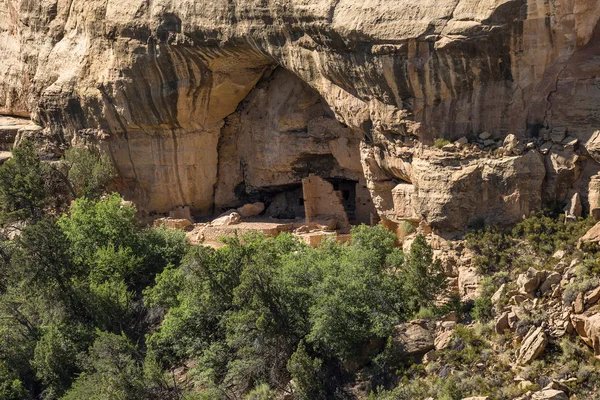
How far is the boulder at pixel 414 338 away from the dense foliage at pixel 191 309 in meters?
0.25

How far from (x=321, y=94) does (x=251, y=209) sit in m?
5.91

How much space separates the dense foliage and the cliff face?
6.89 feet

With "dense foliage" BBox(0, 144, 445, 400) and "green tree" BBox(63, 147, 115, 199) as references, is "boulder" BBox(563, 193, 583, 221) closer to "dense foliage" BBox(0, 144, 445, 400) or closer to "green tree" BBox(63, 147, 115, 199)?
"dense foliage" BBox(0, 144, 445, 400)

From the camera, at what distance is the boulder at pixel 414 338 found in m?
27.8

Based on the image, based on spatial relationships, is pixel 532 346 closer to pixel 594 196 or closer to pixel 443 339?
pixel 443 339

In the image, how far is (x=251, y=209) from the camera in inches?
1496

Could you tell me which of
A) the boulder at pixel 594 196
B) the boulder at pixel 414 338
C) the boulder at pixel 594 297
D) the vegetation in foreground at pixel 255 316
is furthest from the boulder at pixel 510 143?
the boulder at pixel 594 297

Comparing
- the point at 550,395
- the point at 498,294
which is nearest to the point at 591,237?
the point at 498,294

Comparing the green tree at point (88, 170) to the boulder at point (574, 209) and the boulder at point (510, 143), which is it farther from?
the boulder at point (574, 209)

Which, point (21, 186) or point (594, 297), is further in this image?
point (21, 186)

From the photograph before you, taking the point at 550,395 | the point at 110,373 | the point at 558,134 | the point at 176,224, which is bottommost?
the point at 110,373

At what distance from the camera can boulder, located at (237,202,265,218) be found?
37969 mm

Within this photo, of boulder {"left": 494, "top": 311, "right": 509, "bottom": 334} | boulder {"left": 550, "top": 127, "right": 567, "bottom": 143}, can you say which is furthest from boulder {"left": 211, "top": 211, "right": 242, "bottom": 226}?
boulder {"left": 494, "top": 311, "right": 509, "bottom": 334}

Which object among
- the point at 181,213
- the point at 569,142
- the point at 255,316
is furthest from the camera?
the point at 181,213
